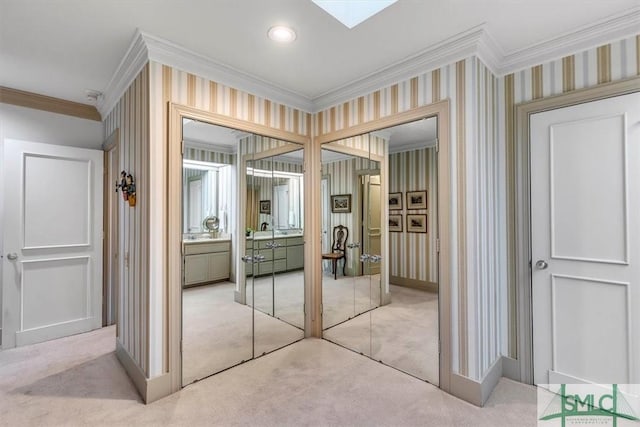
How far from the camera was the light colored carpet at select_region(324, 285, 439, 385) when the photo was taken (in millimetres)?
2432

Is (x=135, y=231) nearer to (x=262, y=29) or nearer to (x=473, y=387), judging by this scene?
(x=262, y=29)

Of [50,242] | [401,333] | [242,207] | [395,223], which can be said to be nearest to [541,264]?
[395,223]

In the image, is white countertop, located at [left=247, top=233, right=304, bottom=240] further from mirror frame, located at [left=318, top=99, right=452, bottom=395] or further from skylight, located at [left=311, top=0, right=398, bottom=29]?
skylight, located at [left=311, top=0, right=398, bottom=29]

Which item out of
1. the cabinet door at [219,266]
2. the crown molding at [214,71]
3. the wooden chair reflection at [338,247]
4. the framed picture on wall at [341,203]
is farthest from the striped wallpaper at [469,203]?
the cabinet door at [219,266]

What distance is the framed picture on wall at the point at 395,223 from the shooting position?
2.68 m

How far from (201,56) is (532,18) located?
2.28 m

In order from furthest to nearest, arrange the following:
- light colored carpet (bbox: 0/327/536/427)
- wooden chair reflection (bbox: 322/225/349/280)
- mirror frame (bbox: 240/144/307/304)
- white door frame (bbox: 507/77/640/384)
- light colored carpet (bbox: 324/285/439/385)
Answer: wooden chair reflection (bbox: 322/225/349/280), mirror frame (bbox: 240/144/307/304), light colored carpet (bbox: 324/285/439/385), white door frame (bbox: 507/77/640/384), light colored carpet (bbox: 0/327/536/427)

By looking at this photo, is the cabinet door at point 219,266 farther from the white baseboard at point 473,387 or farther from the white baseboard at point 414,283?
the white baseboard at point 473,387

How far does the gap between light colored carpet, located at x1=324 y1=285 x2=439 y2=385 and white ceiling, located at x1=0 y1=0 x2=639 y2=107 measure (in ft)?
6.35

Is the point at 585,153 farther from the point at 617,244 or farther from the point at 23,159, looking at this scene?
the point at 23,159

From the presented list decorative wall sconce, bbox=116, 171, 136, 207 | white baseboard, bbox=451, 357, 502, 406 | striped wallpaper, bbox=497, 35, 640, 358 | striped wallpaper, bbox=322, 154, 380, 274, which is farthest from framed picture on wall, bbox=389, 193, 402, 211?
decorative wall sconce, bbox=116, 171, 136, 207

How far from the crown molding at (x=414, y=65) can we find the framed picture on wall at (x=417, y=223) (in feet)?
3.72

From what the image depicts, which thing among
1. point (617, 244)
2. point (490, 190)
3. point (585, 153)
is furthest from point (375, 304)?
point (585, 153)

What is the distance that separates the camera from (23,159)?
9.98 ft
